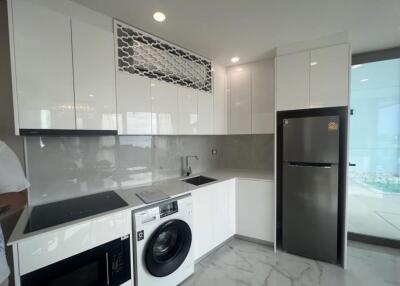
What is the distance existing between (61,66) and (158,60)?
3.18 feet

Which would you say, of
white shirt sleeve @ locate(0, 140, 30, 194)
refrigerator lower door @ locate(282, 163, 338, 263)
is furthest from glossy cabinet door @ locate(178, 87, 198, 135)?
white shirt sleeve @ locate(0, 140, 30, 194)

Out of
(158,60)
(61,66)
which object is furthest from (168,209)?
(158,60)

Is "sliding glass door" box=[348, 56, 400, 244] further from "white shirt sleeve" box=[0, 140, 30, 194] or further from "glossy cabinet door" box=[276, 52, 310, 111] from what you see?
"white shirt sleeve" box=[0, 140, 30, 194]

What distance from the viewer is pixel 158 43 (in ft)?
7.05

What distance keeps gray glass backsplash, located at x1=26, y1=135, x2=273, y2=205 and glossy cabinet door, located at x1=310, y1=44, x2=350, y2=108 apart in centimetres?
102

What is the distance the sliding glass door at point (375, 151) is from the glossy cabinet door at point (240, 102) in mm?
1391

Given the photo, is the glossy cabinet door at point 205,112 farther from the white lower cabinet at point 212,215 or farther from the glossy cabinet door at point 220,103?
the white lower cabinet at point 212,215

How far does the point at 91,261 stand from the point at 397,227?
3.51 metres

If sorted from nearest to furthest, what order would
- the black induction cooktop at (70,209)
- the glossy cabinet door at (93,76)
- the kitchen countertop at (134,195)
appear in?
the kitchen countertop at (134,195) → the black induction cooktop at (70,209) → the glossy cabinet door at (93,76)

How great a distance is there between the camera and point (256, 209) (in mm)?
2594

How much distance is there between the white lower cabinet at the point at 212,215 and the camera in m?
2.18

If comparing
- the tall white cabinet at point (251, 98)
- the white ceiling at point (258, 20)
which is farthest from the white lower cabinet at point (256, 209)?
the white ceiling at point (258, 20)

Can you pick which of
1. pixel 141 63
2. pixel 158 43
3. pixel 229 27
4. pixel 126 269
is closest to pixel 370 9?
pixel 229 27

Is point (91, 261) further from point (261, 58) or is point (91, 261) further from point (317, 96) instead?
point (261, 58)
